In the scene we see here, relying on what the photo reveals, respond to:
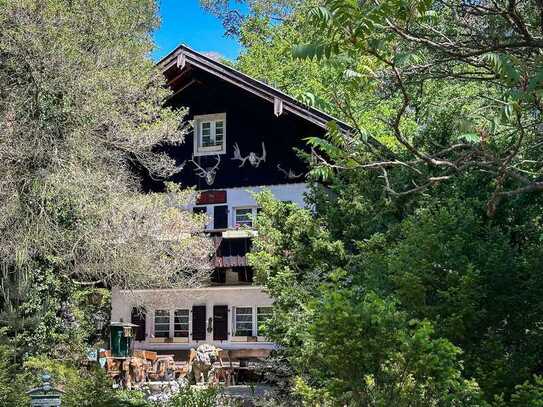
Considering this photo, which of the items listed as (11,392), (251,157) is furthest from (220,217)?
(11,392)

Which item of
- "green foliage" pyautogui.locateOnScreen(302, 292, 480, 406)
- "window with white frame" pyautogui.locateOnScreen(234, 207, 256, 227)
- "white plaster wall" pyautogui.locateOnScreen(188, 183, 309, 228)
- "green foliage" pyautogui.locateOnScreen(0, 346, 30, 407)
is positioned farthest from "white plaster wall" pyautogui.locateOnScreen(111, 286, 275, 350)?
"green foliage" pyautogui.locateOnScreen(302, 292, 480, 406)

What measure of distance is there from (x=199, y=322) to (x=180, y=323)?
801 millimetres

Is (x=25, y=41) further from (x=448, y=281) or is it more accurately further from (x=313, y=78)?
(x=313, y=78)

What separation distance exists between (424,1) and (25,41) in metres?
12.7

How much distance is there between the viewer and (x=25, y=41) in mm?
16312

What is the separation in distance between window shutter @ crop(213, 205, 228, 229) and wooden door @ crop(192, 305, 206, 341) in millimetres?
2424

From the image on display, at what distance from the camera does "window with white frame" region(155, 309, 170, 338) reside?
23.8 m

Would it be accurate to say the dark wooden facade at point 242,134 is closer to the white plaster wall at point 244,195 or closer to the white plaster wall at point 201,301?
the white plaster wall at point 244,195

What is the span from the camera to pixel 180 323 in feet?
77.7

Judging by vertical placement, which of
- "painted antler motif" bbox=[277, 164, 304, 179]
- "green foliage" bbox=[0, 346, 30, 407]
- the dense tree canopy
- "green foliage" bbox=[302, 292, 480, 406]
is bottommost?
"green foliage" bbox=[0, 346, 30, 407]

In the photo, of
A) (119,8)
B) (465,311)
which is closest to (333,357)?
(465,311)

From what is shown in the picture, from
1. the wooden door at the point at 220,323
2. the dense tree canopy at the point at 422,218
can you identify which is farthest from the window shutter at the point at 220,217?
the dense tree canopy at the point at 422,218

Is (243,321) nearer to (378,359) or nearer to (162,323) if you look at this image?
(162,323)

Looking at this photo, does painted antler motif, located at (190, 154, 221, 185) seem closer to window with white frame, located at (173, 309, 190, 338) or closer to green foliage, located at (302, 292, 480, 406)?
window with white frame, located at (173, 309, 190, 338)
